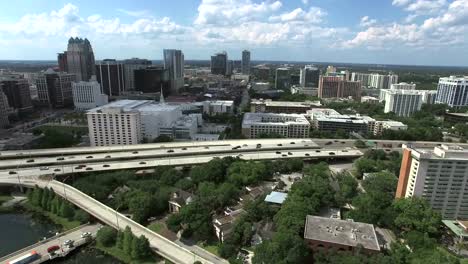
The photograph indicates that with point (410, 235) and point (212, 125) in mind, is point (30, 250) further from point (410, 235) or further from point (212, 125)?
point (212, 125)

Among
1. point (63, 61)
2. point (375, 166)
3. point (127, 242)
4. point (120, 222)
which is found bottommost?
point (120, 222)

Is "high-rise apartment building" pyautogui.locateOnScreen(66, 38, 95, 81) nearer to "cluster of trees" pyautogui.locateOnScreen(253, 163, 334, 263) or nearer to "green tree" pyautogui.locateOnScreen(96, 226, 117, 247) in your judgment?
"green tree" pyautogui.locateOnScreen(96, 226, 117, 247)

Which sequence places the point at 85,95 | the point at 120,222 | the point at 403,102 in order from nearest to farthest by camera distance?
the point at 120,222
the point at 403,102
the point at 85,95

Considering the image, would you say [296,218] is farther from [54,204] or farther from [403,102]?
[403,102]

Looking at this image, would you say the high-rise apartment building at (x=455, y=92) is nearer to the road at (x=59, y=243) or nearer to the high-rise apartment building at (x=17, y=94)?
the road at (x=59, y=243)

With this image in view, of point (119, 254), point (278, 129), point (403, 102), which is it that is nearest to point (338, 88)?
point (403, 102)

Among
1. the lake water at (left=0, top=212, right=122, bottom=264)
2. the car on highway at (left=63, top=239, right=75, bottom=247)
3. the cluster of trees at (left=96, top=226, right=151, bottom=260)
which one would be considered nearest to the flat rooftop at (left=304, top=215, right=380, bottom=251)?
the cluster of trees at (left=96, top=226, right=151, bottom=260)
